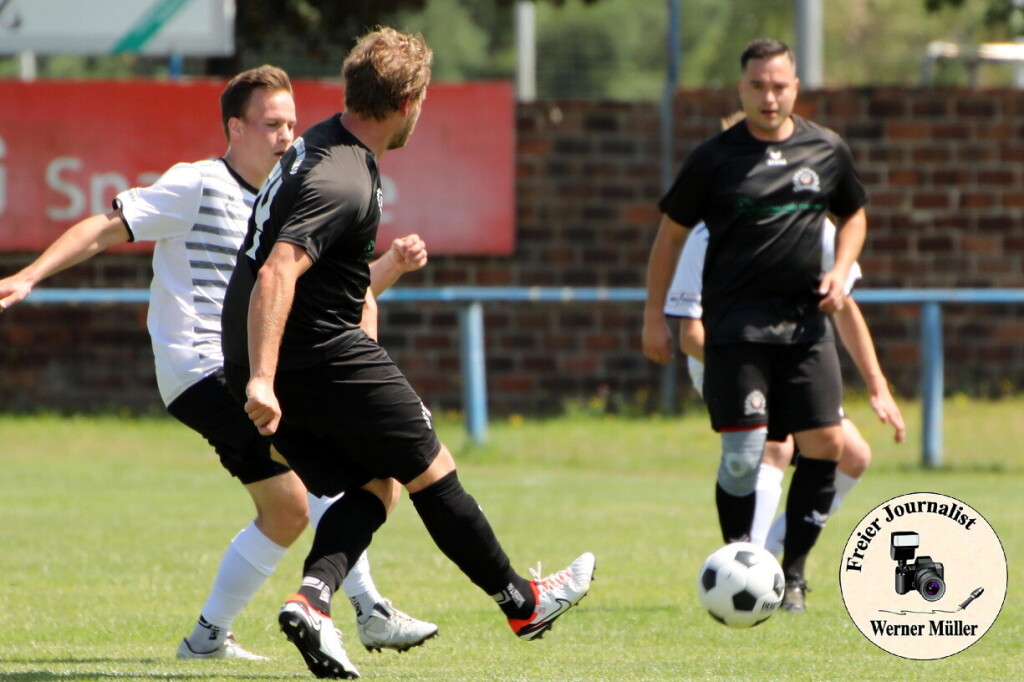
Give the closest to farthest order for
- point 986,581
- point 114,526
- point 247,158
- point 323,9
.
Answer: point 986,581 < point 247,158 < point 114,526 < point 323,9

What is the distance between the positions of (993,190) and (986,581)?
1052 centimetres

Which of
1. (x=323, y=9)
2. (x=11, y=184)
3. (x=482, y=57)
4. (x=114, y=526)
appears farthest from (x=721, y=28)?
(x=114, y=526)

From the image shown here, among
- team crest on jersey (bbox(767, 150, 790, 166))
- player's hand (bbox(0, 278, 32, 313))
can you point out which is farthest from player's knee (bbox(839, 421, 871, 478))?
player's hand (bbox(0, 278, 32, 313))

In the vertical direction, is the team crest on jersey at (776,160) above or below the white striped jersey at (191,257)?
above

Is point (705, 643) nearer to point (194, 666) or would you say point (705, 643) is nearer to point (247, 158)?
point (194, 666)

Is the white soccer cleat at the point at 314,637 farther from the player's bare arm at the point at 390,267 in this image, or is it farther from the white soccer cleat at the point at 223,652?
the player's bare arm at the point at 390,267

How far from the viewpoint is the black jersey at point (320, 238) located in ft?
14.5

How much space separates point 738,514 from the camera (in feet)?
→ 20.5

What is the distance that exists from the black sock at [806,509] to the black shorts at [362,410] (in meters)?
2.18

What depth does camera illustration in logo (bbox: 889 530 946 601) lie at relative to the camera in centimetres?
482

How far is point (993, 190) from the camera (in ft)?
48.2

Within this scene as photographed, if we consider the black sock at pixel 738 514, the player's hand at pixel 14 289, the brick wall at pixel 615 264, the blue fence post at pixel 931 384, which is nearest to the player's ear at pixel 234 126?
the player's hand at pixel 14 289

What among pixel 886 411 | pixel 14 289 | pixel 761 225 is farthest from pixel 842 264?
pixel 14 289

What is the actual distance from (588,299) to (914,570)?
7.94 meters
